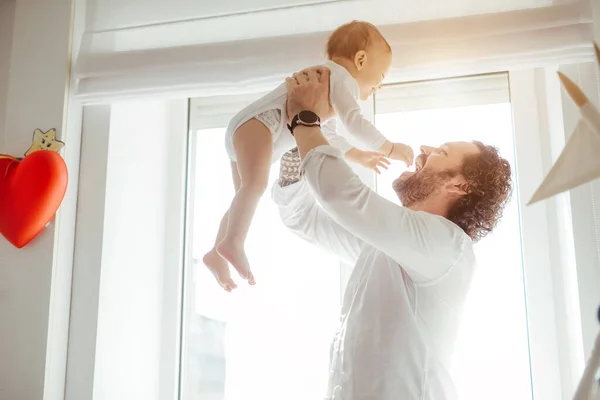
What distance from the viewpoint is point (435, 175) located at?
5.32 ft

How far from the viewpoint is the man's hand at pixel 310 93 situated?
4.91ft

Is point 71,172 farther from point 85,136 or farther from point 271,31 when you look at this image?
point 271,31

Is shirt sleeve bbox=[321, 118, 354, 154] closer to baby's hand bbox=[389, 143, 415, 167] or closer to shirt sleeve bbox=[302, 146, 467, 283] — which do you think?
baby's hand bbox=[389, 143, 415, 167]

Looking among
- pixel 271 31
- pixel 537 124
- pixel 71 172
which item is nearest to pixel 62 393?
pixel 71 172

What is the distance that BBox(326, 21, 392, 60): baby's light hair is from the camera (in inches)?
61.7

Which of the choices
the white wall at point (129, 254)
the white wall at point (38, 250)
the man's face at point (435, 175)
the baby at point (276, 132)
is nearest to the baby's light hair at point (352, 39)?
the baby at point (276, 132)

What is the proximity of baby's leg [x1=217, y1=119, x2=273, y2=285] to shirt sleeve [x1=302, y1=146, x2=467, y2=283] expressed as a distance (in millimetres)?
133

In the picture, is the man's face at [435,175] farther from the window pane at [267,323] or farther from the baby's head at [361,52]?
the window pane at [267,323]

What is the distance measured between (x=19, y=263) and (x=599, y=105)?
5.28 ft

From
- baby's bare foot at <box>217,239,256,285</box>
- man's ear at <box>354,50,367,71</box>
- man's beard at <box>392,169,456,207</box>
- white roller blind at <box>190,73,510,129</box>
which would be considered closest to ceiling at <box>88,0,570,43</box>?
white roller blind at <box>190,73,510,129</box>

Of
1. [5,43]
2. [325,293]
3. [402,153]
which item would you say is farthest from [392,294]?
[5,43]

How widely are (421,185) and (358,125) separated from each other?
25cm

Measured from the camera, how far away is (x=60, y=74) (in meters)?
2.02

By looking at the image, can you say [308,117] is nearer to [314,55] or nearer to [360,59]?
[360,59]
